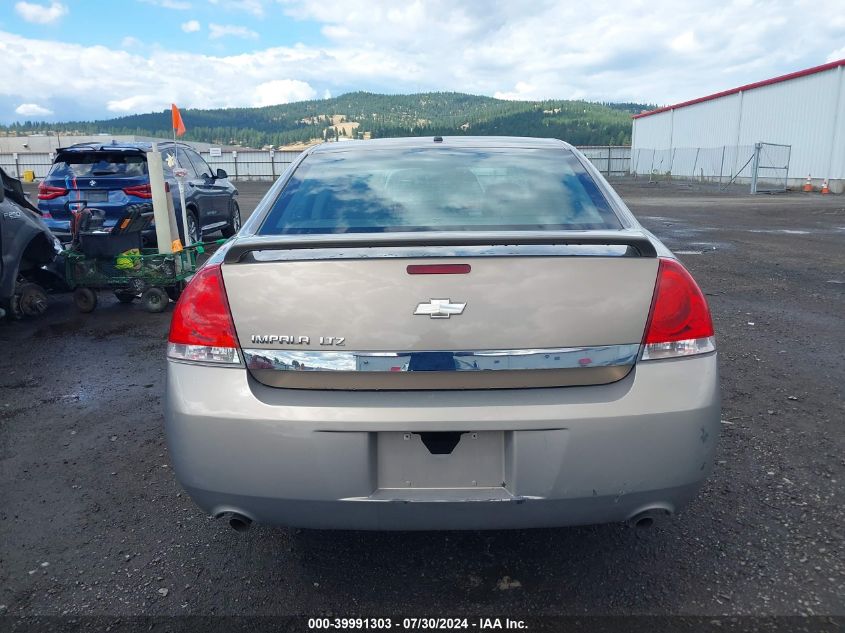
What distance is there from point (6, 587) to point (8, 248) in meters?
4.48

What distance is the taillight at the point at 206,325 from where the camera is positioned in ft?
7.03

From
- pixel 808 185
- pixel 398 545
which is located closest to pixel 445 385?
pixel 398 545

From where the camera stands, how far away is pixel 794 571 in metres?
2.45

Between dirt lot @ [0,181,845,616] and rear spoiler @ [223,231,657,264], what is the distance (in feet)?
3.95

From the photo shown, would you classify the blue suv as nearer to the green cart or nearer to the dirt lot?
the green cart

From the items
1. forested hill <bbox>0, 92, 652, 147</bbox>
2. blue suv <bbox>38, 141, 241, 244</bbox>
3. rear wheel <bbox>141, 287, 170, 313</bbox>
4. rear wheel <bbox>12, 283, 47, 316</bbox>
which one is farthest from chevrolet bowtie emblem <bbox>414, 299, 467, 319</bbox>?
forested hill <bbox>0, 92, 652, 147</bbox>

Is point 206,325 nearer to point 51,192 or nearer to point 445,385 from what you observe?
point 445,385

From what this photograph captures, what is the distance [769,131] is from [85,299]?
35.1m

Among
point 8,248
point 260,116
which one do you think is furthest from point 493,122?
point 8,248

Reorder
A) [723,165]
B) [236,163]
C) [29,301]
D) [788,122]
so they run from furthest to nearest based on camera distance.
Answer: [236,163]
[723,165]
[788,122]
[29,301]

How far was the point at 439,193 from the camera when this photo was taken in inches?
112

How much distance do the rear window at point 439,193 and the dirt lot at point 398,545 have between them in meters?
1.27

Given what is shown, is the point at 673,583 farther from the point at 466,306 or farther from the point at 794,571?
the point at 466,306

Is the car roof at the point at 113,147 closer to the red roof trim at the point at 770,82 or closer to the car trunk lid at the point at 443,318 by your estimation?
the car trunk lid at the point at 443,318
